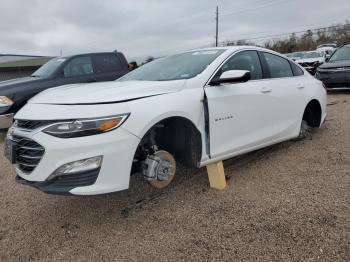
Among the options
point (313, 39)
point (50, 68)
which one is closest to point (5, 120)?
point (50, 68)

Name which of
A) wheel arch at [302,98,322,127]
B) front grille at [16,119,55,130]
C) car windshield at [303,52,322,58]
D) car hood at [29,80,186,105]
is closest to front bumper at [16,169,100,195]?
front grille at [16,119,55,130]

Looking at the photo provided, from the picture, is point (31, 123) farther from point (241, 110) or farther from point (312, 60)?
point (312, 60)

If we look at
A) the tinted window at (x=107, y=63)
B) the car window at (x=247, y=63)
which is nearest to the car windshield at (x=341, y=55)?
the tinted window at (x=107, y=63)

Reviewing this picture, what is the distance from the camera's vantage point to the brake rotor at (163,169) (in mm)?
2990

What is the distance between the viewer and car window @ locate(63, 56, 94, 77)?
290 inches

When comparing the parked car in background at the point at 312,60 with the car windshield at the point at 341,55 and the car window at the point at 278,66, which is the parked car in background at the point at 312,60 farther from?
the car window at the point at 278,66

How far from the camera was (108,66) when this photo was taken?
26.8 ft

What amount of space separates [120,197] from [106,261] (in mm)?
1087

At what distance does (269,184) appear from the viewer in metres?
3.61

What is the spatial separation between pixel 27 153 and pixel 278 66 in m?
3.26

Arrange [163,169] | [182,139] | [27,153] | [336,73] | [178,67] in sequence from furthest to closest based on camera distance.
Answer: [336,73] < [178,67] < [182,139] < [163,169] < [27,153]

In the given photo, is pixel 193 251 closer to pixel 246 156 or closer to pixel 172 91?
pixel 172 91

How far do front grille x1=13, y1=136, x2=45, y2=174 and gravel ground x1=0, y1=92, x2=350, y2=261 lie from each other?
2.09 ft

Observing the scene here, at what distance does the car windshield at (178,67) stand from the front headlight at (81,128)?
3.56 ft
